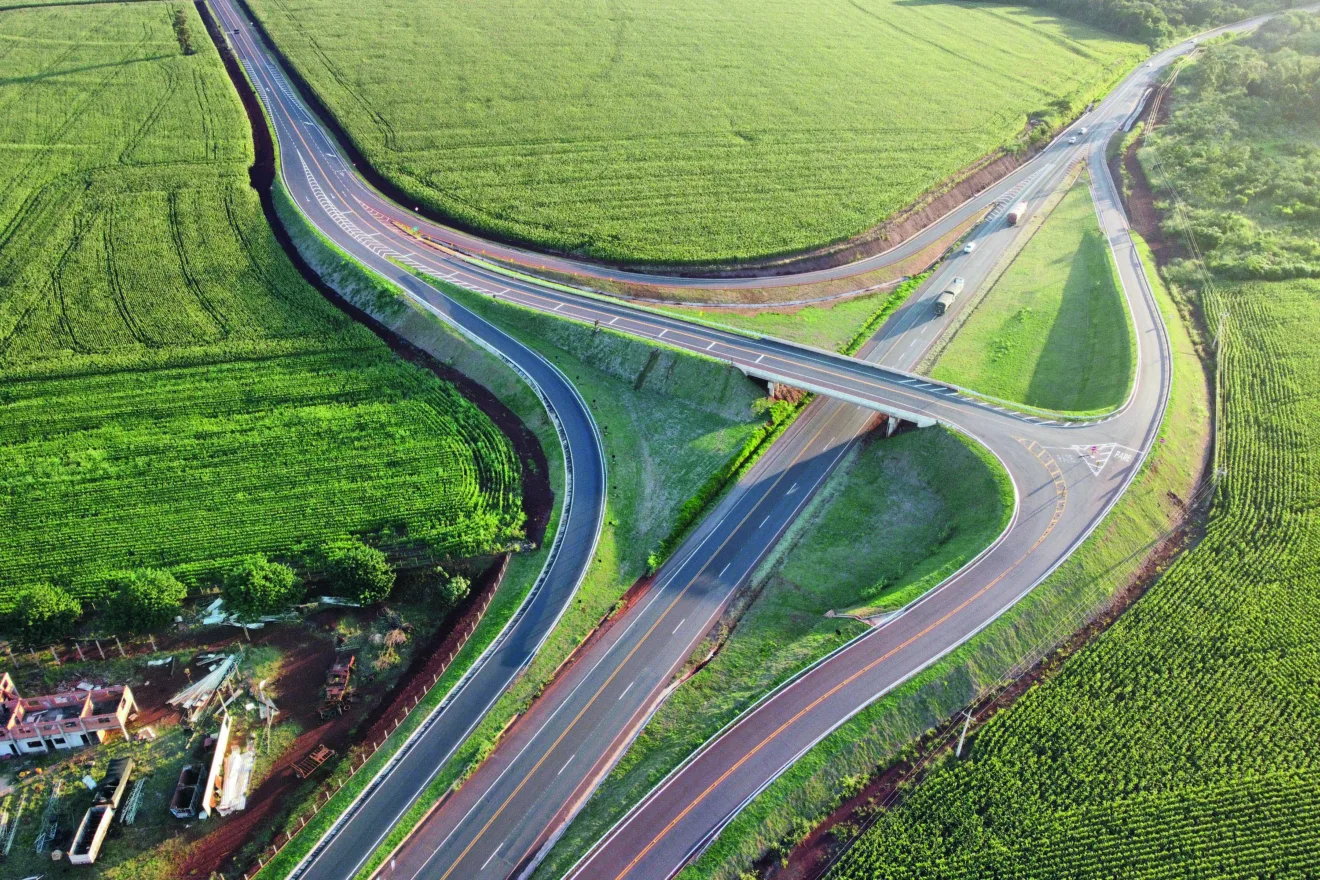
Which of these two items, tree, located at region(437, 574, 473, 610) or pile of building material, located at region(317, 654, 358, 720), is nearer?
pile of building material, located at region(317, 654, 358, 720)

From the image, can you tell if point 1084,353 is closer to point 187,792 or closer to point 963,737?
point 963,737

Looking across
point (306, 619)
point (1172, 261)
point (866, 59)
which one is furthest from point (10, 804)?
point (866, 59)

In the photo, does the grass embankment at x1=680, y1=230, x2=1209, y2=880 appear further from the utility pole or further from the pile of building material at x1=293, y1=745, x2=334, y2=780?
the pile of building material at x1=293, y1=745, x2=334, y2=780

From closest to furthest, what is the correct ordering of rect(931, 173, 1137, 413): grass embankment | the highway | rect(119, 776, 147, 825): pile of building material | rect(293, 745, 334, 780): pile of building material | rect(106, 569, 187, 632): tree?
the highway
rect(119, 776, 147, 825): pile of building material
rect(293, 745, 334, 780): pile of building material
rect(106, 569, 187, 632): tree
rect(931, 173, 1137, 413): grass embankment

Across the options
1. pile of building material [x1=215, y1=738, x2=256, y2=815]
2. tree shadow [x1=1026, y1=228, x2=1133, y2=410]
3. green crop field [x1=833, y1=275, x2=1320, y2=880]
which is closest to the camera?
green crop field [x1=833, y1=275, x2=1320, y2=880]

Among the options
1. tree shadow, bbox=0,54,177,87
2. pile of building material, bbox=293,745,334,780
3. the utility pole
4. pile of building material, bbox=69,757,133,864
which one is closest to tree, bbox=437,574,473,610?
pile of building material, bbox=293,745,334,780

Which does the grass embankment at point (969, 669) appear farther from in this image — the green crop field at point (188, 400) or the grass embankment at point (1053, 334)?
the green crop field at point (188, 400)

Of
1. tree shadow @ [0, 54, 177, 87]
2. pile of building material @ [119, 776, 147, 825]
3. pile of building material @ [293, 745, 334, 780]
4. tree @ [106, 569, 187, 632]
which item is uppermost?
tree shadow @ [0, 54, 177, 87]

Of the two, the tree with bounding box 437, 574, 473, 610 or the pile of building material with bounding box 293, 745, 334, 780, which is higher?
the tree with bounding box 437, 574, 473, 610
